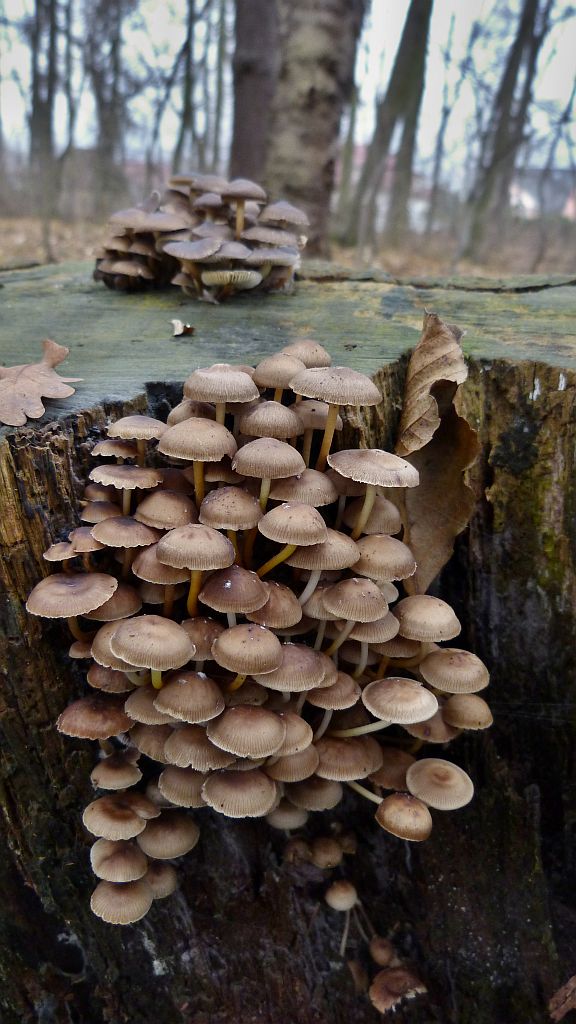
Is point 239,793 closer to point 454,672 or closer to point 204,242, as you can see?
point 454,672

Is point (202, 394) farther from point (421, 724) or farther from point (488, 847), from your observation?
point (488, 847)

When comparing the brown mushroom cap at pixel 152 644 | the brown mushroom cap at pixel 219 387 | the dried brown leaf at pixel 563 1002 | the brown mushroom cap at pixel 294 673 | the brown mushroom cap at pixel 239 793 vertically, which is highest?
the brown mushroom cap at pixel 219 387

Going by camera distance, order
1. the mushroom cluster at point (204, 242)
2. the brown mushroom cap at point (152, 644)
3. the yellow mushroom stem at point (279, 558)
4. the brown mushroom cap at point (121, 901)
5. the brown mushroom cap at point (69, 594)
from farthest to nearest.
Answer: the mushroom cluster at point (204, 242) → the brown mushroom cap at point (121, 901) → the yellow mushroom stem at point (279, 558) → the brown mushroom cap at point (69, 594) → the brown mushroom cap at point (152, 644)

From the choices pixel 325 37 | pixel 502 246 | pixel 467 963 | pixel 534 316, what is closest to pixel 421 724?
pixel 467 963

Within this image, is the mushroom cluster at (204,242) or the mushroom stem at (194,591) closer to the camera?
the mushroom stem at (194,591)

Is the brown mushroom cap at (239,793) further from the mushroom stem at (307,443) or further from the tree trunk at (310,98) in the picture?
A: the tree trunk at (310,98)

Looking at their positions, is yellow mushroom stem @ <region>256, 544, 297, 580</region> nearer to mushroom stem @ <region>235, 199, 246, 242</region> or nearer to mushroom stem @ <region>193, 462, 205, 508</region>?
mushroom stem @ <region>193, 462, 205, 508</region>

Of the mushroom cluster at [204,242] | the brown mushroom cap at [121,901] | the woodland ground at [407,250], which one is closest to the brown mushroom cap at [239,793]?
the brown mushroom cap at [121,901]
